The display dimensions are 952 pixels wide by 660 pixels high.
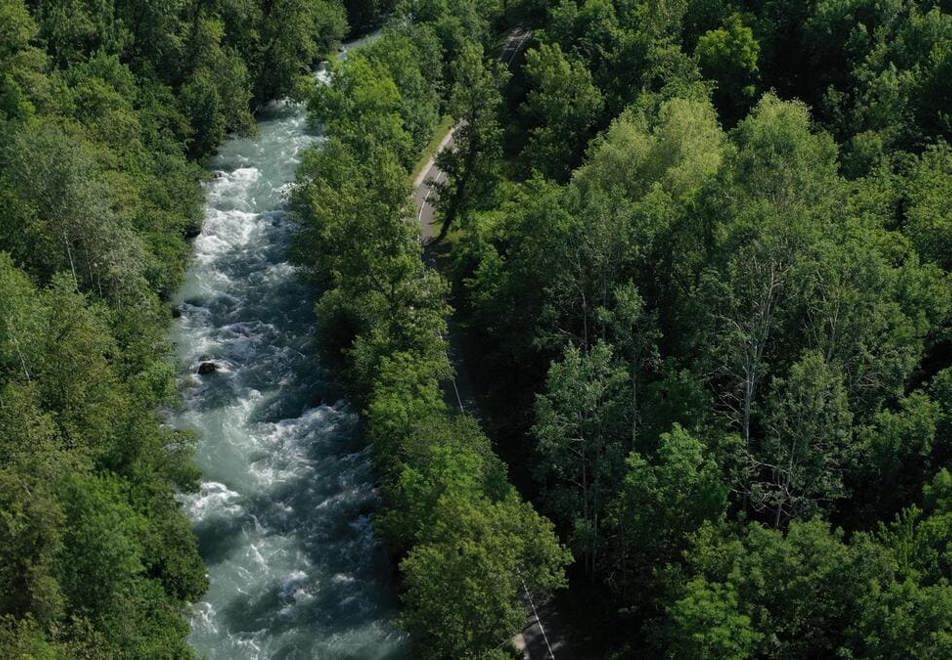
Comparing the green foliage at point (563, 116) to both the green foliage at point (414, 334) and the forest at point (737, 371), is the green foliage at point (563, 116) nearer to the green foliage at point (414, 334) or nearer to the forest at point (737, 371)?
the green foliage at point (414, 334)

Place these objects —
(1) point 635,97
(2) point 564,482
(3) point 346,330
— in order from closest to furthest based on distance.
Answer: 1. (2) point 564,482
2. (3) point 346,330
3. (1) point 635,97

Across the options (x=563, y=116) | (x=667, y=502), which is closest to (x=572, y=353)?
(x=667, y=502)

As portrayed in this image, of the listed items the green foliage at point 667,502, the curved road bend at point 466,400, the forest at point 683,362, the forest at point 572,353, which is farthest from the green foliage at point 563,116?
the green foliage at point 667,502

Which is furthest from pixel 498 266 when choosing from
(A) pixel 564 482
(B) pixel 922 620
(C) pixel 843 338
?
(B) pixel 922 620

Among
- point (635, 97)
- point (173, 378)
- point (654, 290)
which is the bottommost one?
point (173, 378)

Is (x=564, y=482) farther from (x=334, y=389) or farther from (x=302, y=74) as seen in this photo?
(x=302, y=74)

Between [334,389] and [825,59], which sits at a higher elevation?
[825,59]

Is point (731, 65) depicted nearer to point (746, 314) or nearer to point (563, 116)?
point (563, 116)
